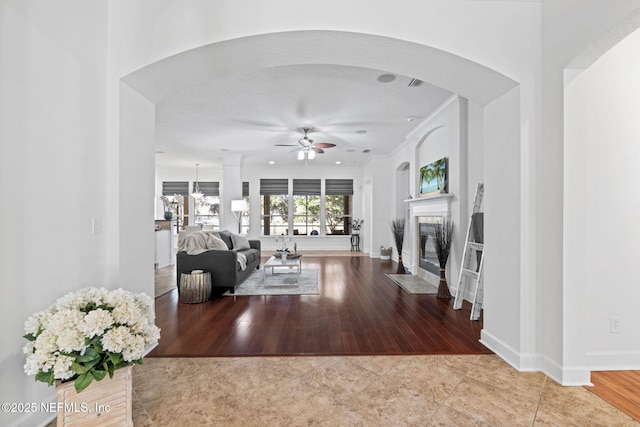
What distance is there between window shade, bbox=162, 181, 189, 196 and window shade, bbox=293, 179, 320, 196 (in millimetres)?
4081

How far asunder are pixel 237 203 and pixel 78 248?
19.2ft

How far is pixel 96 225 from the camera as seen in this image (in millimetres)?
2201

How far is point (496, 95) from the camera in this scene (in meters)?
2.68

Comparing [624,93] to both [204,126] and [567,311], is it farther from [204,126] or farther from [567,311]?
[204,126]

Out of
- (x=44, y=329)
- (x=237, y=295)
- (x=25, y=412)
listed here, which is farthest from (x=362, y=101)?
(x=25, y=412)

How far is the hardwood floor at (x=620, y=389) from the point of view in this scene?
1.94 meters

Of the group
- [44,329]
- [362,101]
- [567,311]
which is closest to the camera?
[44,329]

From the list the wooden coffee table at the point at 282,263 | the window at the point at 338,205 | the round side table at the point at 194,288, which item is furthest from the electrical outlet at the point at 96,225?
the window at the point at 338,205

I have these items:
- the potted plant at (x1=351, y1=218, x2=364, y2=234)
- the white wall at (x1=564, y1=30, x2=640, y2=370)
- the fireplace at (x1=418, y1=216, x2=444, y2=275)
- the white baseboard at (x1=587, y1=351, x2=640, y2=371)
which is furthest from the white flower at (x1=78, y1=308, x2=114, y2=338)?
Result: the potted plant at (x1=351, y1=218, x2=364, y2=234)

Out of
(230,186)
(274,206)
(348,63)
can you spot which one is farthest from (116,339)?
(274,206)

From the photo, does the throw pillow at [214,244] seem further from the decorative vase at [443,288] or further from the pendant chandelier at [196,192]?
the pendant chandelier at [196,192]

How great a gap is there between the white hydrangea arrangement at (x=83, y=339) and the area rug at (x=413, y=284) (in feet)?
13.4

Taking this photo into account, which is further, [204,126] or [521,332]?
[204,126]

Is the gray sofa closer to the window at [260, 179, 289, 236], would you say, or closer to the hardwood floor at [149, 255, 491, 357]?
the hardwood floor at [149, 255, 491, 357]
